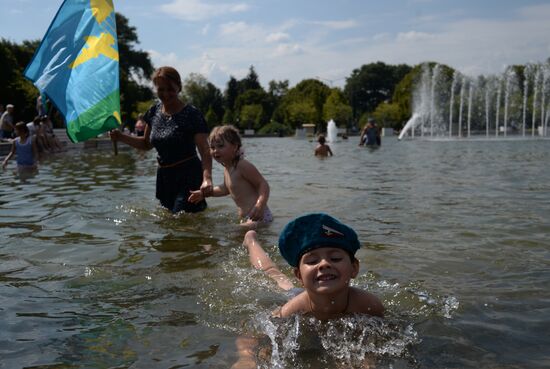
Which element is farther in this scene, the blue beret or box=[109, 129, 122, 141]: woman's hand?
box=[109, 129, 122, 141]: woman's hand

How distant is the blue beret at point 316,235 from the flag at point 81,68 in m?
3.28

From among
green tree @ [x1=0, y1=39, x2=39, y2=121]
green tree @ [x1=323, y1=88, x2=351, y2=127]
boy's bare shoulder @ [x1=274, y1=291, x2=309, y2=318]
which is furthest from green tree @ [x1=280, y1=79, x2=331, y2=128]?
boy's bare shoulder @ [x1=274, y1=291, x2=309, y2=318]

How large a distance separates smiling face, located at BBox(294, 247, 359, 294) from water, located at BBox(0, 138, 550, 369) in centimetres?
28

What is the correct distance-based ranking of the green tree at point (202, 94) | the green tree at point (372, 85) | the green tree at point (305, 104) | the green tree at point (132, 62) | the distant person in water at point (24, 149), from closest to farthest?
the distant person in water at point (24, 149) → the green tree at point (132, 62) → the green tree at point (305, 104) → the green tree at point (202, 94) → the green tree at point (372, 85)

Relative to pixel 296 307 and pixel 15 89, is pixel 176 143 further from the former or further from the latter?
pixel 15 89

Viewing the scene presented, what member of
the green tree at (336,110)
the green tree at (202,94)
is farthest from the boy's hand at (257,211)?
the green tree at (202,94)

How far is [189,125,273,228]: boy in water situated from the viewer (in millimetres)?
6039

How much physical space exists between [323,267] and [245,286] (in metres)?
1.33

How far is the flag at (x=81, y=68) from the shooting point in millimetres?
5949

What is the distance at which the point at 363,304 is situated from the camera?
3.47 m

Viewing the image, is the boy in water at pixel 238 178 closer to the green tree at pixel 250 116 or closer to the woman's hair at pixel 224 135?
the woman's hair at pixel 224 135

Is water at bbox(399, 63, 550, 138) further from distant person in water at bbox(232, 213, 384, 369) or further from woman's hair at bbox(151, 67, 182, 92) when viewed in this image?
distant person in water at bbox(232, 213, 384, 369)

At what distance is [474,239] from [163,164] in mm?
3333

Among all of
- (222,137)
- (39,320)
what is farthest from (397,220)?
(39,320)
